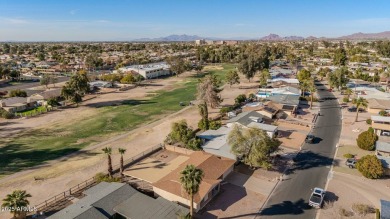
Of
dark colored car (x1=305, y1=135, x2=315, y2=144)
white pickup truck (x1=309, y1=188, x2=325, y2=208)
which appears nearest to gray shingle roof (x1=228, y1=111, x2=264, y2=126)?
dark colored car (x1=305, y1=135, x2=315, y2=144)

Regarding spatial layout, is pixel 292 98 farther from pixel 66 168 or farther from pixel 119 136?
pixel 66 168

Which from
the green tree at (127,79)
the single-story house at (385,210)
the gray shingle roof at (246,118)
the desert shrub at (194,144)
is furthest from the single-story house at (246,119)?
the green tree at (127,79)

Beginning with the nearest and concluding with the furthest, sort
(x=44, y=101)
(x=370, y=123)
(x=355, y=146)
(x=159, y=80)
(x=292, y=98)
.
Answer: (x=355, y=146) → (x=370, y=123) → (x=292, y=98) → (x=44, y=101) → (x=159, y=80)

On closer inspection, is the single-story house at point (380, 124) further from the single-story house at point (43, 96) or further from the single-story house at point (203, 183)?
the single-story house at point (43, 96)

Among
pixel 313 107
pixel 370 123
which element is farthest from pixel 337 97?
pixel 370 123

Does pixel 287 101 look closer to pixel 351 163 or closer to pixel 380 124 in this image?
pixel 380 124

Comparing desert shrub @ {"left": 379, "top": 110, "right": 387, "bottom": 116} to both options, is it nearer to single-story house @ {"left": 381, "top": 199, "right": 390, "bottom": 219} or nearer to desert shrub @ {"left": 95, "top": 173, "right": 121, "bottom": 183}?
single-story house @ {"left": 381, "top": 199, "right": 390, "bottom": 219}

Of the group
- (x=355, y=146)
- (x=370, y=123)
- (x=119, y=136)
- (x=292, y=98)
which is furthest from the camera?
(x=292, y=98)
